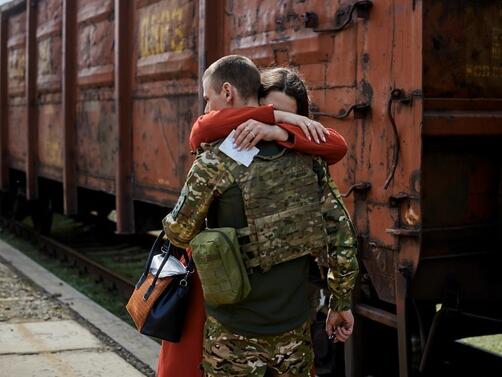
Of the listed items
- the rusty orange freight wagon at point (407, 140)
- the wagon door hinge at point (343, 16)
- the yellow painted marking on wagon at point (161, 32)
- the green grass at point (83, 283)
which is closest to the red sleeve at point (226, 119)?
the rusty orange freight wagon at point (407, 140)

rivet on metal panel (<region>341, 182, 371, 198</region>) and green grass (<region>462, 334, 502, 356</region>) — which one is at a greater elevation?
rivet on metal panel (<region>341, 182, 371, 198</region>)

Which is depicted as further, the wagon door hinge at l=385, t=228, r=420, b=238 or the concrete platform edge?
the concrete platform edge

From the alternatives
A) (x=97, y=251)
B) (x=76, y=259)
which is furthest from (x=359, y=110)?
(x=97, y=251)

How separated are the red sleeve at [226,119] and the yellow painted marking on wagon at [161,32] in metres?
3.60

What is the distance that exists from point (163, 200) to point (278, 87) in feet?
12.7

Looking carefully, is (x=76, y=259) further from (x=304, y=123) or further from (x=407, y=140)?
(x=304, y=123)

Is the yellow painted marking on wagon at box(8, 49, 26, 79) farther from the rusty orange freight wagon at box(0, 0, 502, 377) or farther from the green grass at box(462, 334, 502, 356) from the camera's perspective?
the green grass at box(462, 334, 502, 356)

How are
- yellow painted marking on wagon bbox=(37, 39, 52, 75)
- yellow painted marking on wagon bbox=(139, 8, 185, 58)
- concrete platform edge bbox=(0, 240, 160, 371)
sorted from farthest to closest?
yellow painted marking on wagon bbox=(37, 39, 52, 75), yellow painted marking on wagon bbox=(139, 8, 185, 58), concrete platform edge bbox=(0, 240, 160, 371)

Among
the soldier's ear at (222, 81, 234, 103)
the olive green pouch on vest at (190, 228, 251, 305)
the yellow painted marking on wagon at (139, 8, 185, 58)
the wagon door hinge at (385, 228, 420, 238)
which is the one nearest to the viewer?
the olive green pouch on vest at (190, 228, 251, 305)

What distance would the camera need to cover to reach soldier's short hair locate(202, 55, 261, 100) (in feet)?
8.70

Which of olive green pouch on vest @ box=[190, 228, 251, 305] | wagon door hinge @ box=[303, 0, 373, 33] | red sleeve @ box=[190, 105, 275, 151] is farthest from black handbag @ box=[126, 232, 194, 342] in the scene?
wagon door hinge @ box=[303, 0, 373, 33]

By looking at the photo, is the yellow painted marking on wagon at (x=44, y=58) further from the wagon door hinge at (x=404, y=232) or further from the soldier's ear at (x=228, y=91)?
the soldier's ear at (x=228, y=91)

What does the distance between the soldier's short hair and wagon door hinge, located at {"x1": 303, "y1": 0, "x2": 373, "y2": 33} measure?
5.21 ft

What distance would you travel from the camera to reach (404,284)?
385 centimetres
